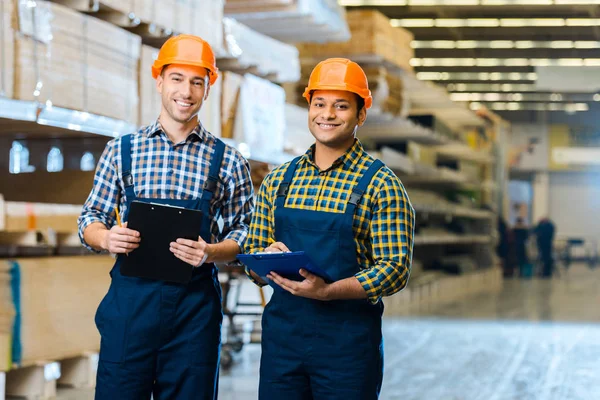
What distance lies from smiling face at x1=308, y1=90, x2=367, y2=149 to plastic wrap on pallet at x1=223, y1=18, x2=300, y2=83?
4.10 meters

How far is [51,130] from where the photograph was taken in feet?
19.0

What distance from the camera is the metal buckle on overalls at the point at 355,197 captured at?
2680mm

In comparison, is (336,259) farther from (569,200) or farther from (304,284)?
(569,200)

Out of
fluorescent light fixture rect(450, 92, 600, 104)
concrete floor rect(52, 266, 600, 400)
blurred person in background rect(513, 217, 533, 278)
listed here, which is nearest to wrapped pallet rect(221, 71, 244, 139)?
concrete floor rect(52, 266, 600, 400)

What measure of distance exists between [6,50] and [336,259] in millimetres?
2697

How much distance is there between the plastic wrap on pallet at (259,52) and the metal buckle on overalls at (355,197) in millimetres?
4256

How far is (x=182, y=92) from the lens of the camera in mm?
2943

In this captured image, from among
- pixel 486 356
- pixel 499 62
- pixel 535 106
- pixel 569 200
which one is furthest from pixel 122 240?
pixel 569 200

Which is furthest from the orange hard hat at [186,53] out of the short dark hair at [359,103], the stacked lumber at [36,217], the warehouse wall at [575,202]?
the warehouse wall at [575,202]

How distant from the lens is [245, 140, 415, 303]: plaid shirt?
104 inches

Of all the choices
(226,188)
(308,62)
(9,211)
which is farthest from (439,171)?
(226,188)

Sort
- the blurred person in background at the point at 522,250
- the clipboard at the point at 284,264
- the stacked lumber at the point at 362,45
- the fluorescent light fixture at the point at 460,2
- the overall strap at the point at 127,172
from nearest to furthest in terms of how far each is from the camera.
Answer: the clipboard at the point at 284,264 < the overall strap at the point at 127,172 < the stacked lumber at the point at 362,45 < the fluorescent light fixture at the point at 460,2 < the blurred person in background at the point at 522,250

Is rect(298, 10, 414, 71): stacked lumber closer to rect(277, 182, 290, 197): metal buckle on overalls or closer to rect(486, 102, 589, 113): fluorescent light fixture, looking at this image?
rect(277, 182, 290, 197): metal buckle on overalls

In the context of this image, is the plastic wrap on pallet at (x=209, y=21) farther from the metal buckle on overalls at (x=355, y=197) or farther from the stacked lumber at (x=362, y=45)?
the stacked lumber at (x=362, y=45)
